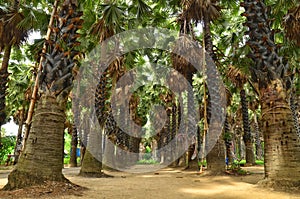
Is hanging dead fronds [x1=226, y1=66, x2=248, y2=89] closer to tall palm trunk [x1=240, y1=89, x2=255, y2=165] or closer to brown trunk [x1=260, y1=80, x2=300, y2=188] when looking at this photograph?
tall palm trunk [x1=240, y1=89, x2=255, y2=165]

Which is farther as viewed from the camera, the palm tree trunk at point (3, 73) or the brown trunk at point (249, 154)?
the brown trunk at point (249, 154)

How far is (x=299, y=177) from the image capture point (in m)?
6.14

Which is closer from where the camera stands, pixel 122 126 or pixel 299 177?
pixel 299 177

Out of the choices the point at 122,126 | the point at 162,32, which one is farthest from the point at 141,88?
the point at 162,32

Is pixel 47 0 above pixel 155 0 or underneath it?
underneath

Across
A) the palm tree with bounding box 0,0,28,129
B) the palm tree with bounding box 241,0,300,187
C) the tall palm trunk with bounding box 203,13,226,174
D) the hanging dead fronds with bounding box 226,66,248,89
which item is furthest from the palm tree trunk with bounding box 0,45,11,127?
the hanging dead fronds with bounding box 226,66,248,89

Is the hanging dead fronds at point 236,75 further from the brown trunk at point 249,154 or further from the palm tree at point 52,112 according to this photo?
the palm tree at point 52,112

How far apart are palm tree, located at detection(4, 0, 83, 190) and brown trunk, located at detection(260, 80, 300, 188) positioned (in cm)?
534

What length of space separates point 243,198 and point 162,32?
13.5 metres

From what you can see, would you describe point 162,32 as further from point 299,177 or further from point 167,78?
point 299,177

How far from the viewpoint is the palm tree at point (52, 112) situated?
5.99 meters

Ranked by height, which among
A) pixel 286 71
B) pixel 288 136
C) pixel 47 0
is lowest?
pixel 288 136

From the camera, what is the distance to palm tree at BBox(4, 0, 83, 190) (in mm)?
5992

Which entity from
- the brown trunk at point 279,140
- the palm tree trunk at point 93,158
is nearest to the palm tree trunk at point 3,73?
the palm tree trunk at point 93,158
